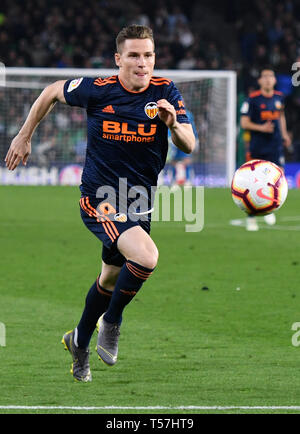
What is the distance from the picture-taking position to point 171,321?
8.02 meters

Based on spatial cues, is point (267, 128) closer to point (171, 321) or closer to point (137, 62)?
point (171, 321)

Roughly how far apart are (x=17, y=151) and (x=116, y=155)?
2.06ft

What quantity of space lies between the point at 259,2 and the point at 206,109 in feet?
22.8

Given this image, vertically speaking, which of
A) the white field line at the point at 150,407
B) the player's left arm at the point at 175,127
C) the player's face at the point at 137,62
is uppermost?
the player's face at the point at 137,62

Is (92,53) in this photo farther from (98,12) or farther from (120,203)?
(120,203)

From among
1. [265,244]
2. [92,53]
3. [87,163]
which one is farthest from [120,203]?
[92,53]

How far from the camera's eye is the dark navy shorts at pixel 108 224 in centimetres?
595

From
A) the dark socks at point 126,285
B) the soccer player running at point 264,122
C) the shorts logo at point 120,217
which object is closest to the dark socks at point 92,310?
the dark socks at point 126,285

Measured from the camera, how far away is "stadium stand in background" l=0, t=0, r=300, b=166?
27.1 meters

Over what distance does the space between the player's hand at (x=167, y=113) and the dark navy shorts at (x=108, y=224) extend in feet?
2.37

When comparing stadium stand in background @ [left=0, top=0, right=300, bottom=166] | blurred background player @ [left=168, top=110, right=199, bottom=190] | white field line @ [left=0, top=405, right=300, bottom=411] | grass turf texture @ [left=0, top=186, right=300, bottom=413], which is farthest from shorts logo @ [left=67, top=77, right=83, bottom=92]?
stadium stand in background @ [left=0, top=0, right=300, bottom=166]

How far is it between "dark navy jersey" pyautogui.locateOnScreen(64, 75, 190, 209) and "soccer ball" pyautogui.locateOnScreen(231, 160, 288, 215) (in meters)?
1.55

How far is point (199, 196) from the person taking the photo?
70.4 feet

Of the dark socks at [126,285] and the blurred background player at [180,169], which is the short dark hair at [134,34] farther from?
the blurred background player at [180,169]
